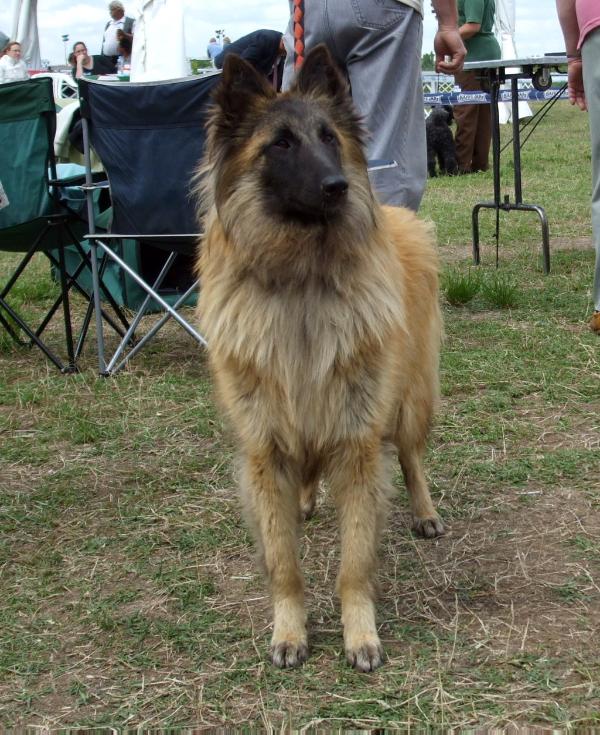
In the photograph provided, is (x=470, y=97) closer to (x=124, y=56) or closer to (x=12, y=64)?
(x=124, y=56)

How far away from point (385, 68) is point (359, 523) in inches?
88.0

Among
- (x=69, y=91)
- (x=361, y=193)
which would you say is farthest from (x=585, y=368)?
(x=69, y=91)

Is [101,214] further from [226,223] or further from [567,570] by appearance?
[567,570]

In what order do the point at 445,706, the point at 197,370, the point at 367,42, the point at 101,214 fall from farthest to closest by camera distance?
the point at 101,214
the point at 197,370
the point at 367,42
the point at 445,706

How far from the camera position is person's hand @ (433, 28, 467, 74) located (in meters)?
4.31

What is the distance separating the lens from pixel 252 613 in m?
2.72

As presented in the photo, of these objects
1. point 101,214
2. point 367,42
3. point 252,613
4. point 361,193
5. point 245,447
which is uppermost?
point 367,42

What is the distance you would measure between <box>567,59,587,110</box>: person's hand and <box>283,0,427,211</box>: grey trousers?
1.28 metres

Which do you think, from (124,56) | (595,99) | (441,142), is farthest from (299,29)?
(124,56)

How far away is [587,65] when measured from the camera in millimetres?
4656

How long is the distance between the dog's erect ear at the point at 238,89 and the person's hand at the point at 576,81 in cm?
286

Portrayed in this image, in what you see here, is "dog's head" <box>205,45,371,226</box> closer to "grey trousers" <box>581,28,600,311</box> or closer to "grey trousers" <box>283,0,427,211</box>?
"grey trousers" <box>283,0,427,211</box>

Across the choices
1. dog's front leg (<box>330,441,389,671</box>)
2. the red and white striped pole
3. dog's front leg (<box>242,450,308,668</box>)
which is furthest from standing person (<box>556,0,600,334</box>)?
dog's front leg (<box>242,450,308,668</box>)

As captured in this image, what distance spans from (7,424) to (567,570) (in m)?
2.75
